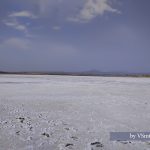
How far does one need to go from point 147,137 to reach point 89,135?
1.50 m

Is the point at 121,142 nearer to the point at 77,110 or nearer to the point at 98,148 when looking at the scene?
the point at 98,148

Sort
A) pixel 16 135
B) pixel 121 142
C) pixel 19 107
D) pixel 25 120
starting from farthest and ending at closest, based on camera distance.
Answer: pixel 19 107, pixel 25 120, pixel 16 135, pixel 121 142

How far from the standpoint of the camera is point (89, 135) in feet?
20.7

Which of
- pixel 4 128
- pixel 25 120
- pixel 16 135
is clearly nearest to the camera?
pixel 16 135

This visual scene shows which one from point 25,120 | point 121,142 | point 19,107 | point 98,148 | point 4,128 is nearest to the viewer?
point 98,148

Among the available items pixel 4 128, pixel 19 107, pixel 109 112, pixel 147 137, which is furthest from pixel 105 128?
pixel 19 107

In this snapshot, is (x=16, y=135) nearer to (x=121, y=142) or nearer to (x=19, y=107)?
(x=121, y=142)

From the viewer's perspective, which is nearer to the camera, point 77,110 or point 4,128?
point 4,128

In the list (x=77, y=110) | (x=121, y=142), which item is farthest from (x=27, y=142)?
(x=77, y=110)

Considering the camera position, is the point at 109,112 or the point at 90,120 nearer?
the point at 90,120

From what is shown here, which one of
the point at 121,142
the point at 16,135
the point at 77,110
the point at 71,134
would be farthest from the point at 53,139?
the point at 77,110

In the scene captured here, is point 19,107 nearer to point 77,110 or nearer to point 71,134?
point 77,110

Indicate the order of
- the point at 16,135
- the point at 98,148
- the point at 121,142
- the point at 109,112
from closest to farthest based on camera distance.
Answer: the point at 98,148 → the point at 121,142 → the point at 16,135 → the point at 109,112

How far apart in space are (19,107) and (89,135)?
184 inches
